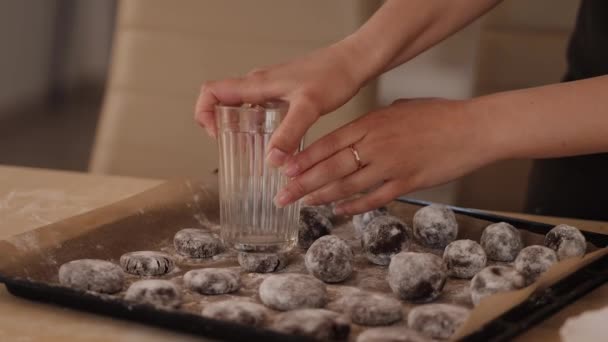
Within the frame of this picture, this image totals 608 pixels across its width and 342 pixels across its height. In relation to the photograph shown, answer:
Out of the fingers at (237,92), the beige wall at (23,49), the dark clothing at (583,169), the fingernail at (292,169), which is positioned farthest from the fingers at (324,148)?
the beige wall at (23,49)

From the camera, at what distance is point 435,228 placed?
1236mm

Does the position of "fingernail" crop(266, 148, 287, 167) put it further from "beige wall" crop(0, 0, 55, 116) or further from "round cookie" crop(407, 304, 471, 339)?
"beige wall" crop(0, 0, 55, 116)

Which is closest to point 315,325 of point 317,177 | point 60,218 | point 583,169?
point 317,177

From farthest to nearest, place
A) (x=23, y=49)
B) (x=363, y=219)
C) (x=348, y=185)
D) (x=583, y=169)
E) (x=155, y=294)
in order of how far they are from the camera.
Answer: (x=23, y=49), (x=583, y=169), (x=363, y=219), (x=348, y=185), (x=155, y=294)

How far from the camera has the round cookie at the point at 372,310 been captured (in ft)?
3.14

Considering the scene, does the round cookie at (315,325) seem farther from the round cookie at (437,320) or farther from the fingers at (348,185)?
the fingers at (348,185)

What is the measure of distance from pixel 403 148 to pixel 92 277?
0.40 m

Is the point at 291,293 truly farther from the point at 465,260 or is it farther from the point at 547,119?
the point at 547,119

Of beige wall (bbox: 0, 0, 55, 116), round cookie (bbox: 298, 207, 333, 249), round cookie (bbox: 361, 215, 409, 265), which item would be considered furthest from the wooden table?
beige wall (bbox: 0, 0, 55, 116)

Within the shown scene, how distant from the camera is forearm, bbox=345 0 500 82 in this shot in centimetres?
132

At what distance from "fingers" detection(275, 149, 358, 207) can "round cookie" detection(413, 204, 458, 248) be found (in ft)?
0.43

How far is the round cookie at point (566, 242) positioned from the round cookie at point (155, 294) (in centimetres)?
47

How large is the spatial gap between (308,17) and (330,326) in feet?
3.54

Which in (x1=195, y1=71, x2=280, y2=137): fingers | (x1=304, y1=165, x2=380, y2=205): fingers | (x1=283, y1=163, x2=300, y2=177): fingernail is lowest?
(x1=304, y1=165, x2=380, y2=205): fingers
